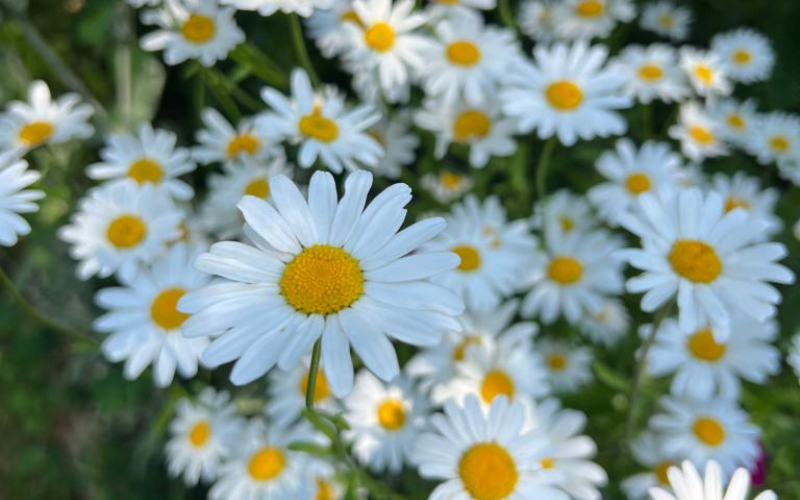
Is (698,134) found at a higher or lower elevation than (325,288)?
lower

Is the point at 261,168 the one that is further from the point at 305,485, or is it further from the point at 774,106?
Result: the point at 774,106

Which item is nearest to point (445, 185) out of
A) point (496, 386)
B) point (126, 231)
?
point (496, 386)

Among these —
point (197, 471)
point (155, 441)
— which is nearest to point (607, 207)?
point (197, 471)

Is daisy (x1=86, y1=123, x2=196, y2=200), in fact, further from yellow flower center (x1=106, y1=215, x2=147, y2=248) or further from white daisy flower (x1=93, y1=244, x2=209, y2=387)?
white daisy flower (x1=93, y1=244, x2=209, y2=387)

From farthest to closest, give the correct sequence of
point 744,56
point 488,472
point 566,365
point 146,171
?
point 744,56, point 566,365, point 146,171, point 488,472

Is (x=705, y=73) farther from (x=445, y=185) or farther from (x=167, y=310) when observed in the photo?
(x=167, y=310)

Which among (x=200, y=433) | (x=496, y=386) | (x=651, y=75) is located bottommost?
(x=200, y=433)

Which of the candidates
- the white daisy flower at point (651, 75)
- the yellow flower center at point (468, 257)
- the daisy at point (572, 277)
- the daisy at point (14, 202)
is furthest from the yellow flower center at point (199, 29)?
the white daisy flower at point (651, 75)
